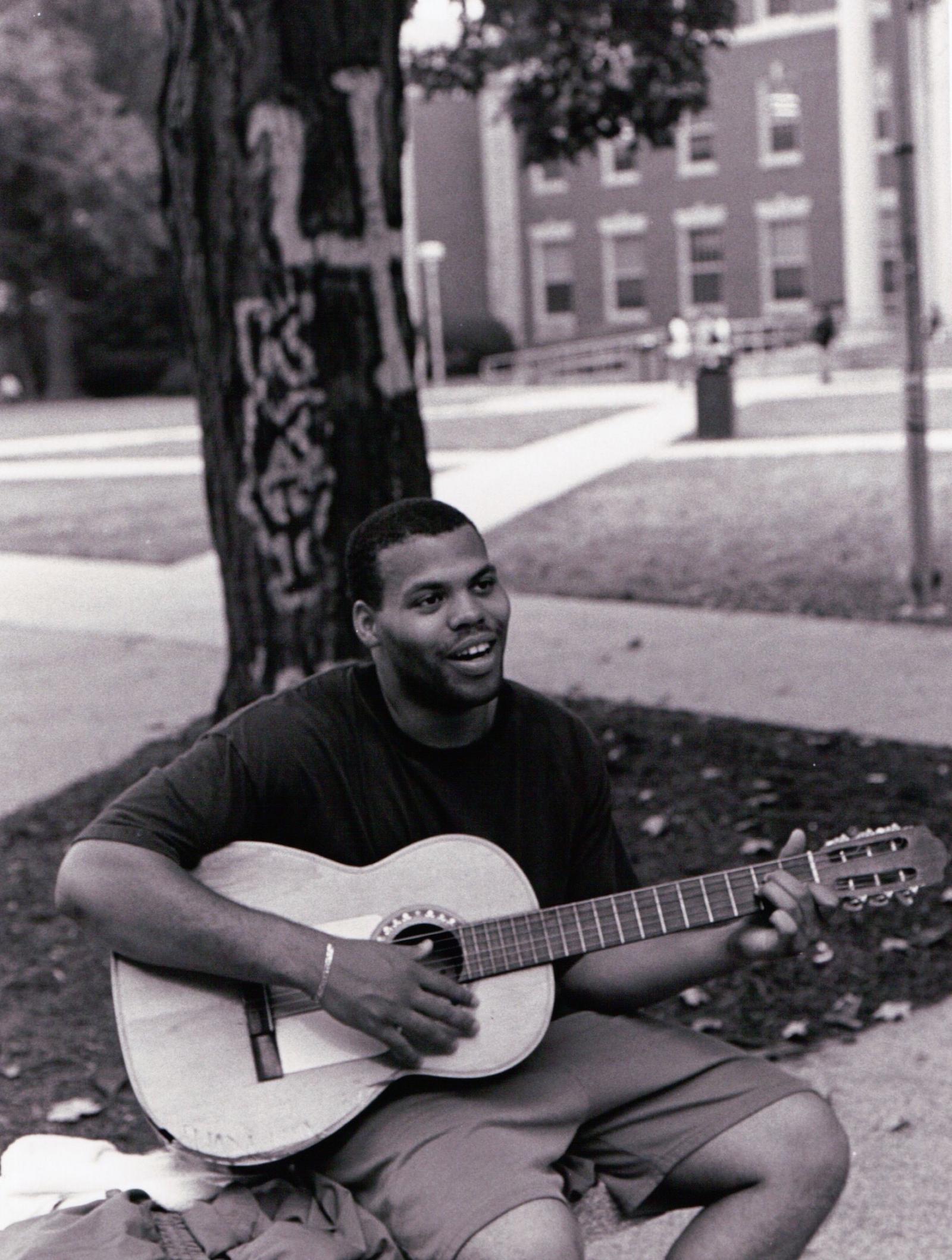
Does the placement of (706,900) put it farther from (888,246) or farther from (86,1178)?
(888,246)

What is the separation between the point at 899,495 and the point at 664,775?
7.15 metres

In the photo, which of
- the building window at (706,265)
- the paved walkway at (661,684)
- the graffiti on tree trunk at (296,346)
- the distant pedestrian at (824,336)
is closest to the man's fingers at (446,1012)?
the paved walkway at (661,684)

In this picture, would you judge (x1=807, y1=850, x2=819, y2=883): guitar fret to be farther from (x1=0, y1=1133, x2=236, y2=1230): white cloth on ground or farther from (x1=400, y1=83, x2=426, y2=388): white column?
(x1=400, y1=83, x2=426, y2=388): white column

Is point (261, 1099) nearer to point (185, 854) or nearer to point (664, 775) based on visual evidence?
point (185, 854)

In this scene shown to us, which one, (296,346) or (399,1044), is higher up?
(296,346)

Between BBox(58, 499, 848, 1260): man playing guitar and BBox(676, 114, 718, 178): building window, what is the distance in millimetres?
39685

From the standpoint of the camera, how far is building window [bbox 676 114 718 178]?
4091 cm


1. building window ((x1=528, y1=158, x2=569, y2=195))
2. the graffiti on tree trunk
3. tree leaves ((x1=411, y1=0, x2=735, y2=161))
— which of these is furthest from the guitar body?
building window ((x1=528, y1=158, x2=569, y2=195))

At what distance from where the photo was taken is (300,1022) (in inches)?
104

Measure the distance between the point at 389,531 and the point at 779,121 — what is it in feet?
129

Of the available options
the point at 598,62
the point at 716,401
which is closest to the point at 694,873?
the point at 598,62

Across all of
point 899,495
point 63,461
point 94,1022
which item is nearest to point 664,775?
point 94,1022

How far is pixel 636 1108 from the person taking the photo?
2703 mm

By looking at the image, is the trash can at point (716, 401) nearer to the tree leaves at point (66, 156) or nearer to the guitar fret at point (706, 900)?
the guitar fret at point (706, 900)
